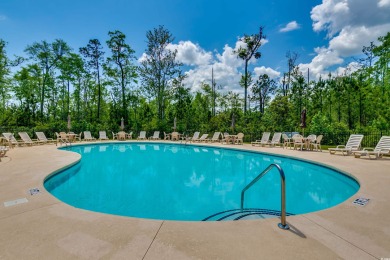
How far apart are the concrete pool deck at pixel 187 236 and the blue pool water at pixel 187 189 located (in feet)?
4.46

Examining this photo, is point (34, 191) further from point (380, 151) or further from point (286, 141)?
point (286, 141)

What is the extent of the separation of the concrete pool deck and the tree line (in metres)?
15.7

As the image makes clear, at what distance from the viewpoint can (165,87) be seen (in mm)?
25188

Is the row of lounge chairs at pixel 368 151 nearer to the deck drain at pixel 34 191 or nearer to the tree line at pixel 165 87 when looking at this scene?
the tree line at pixel 165 87

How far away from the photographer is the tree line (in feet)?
72.8

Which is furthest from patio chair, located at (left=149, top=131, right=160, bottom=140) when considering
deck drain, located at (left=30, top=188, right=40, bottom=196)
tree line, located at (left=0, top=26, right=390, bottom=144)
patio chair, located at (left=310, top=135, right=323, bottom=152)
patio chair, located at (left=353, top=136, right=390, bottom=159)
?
deck drain, located at (left=30, top=188, right=40, bottom=196)

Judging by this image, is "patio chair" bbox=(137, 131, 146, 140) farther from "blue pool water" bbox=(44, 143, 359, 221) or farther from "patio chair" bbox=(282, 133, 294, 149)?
"patio chair" bbox=(282, 133, 294, 149)

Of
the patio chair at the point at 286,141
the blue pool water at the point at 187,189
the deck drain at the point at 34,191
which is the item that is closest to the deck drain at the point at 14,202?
the deck drain at the point at 34,191

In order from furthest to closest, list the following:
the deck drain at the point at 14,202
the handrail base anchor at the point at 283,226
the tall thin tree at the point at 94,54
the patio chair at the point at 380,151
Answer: the tall thin tree at the point at 94,54, the patio chair at the point at 380,151, the deck drain at the point at 14,202, the handrail base anchor at the point at 283,226

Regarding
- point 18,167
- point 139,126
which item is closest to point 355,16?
point 18,167

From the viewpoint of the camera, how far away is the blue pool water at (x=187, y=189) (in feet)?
14.9

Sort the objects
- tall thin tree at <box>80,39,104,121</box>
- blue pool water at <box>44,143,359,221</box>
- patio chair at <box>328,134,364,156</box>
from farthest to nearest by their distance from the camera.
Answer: tall thin tree at <box>80,39,104,121</box> → patio chair at <box>328,134,364,156</box> → blue pool water at <box>44,143,359,221</box>

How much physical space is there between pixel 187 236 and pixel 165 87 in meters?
23.8

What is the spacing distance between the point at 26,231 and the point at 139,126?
2062 cm
